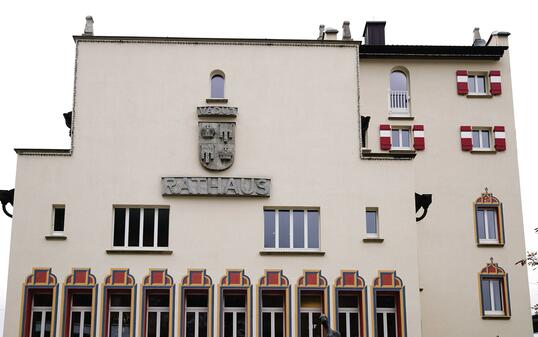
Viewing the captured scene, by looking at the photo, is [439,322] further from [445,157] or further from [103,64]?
[103,64]

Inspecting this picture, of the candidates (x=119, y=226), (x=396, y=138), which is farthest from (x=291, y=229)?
(x=396, y=138)

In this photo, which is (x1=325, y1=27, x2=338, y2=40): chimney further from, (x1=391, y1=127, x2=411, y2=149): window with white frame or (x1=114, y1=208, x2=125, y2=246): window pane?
(x1=114, y1=208, x2=125, y2=246): window pane

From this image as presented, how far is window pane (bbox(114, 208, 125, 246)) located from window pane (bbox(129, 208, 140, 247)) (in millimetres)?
266

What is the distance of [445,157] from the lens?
3709cm

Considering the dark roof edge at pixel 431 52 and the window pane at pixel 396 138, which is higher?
the dark roof edge at pixel 431 52

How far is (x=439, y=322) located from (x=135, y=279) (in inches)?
549

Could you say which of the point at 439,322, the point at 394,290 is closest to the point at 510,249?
the point at 439,322

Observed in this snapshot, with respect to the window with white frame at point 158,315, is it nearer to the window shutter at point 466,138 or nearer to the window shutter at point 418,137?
the window shutter at point 418,137

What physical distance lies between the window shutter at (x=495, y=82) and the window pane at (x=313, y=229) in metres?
12.6

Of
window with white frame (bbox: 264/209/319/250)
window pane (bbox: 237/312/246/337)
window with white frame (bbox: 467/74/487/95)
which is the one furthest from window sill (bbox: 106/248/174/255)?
window with white frame (bbox: 467/74/487/95)

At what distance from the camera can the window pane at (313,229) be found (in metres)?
30.2

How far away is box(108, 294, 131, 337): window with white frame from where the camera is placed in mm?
29250

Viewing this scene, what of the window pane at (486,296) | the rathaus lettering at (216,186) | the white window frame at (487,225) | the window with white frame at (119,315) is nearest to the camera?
the window with white frame at (119,315)

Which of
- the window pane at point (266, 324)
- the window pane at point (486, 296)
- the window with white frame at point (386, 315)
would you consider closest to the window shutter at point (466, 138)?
the window pane at point (486, 296)
